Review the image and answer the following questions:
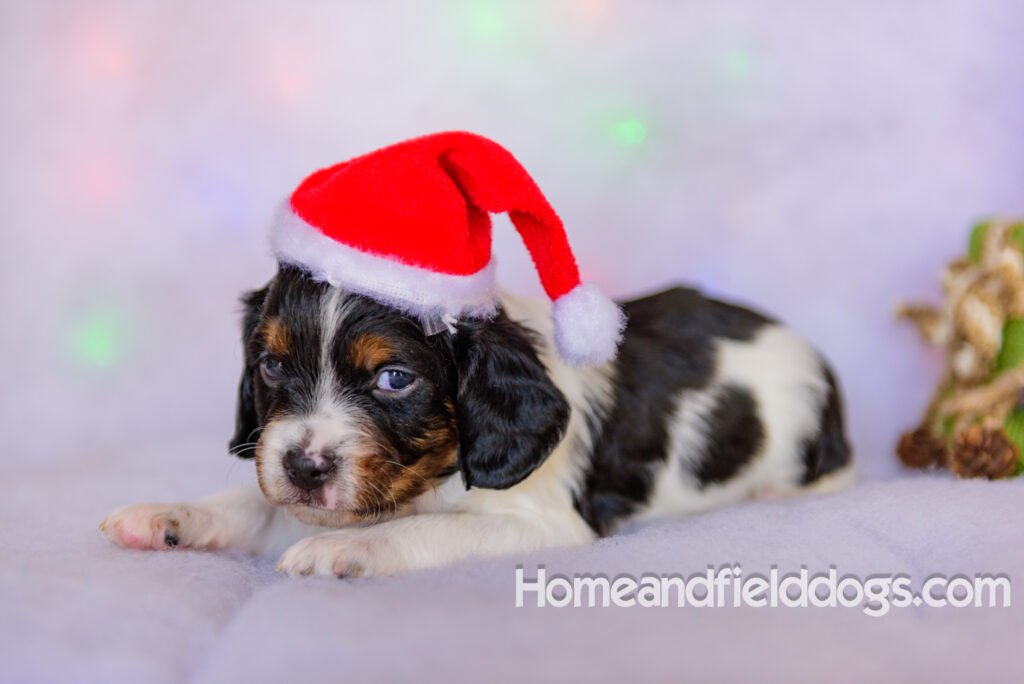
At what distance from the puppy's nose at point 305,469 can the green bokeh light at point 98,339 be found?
2.28 metres

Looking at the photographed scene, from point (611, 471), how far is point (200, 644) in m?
1.32

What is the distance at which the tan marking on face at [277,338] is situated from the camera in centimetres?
226

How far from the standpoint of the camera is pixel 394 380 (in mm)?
2260

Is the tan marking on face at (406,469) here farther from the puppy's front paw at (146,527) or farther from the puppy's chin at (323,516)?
the puppy's front paw at (146,527)

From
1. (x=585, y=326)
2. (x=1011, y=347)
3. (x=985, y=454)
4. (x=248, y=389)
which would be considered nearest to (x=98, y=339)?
(x=248, y=389)

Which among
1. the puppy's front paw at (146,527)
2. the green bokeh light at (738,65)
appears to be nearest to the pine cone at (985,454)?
the green bokeh light at (738,65)

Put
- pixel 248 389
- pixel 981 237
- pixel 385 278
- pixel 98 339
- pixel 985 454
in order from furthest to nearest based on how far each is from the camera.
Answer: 1. pixel 98 339
2. pixel 981 237
3. pixel 985 454
4. pixel 248 389
5. pixel 385 278

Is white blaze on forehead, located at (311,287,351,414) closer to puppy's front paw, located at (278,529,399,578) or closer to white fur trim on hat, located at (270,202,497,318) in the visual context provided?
white fur trim on hat, located at (270,202,497,318)

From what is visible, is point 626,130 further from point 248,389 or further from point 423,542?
point 423,542

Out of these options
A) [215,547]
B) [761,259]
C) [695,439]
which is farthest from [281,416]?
[761,259]

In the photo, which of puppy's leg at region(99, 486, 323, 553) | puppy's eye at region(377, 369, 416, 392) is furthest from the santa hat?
puppy's leg at region(99, 486, 323, 553)

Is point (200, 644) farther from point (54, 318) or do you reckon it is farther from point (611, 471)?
point (54, 318)

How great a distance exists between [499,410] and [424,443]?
0.20m

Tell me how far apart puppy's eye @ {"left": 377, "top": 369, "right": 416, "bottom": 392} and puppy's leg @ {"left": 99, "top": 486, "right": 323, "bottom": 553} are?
0.54 m
